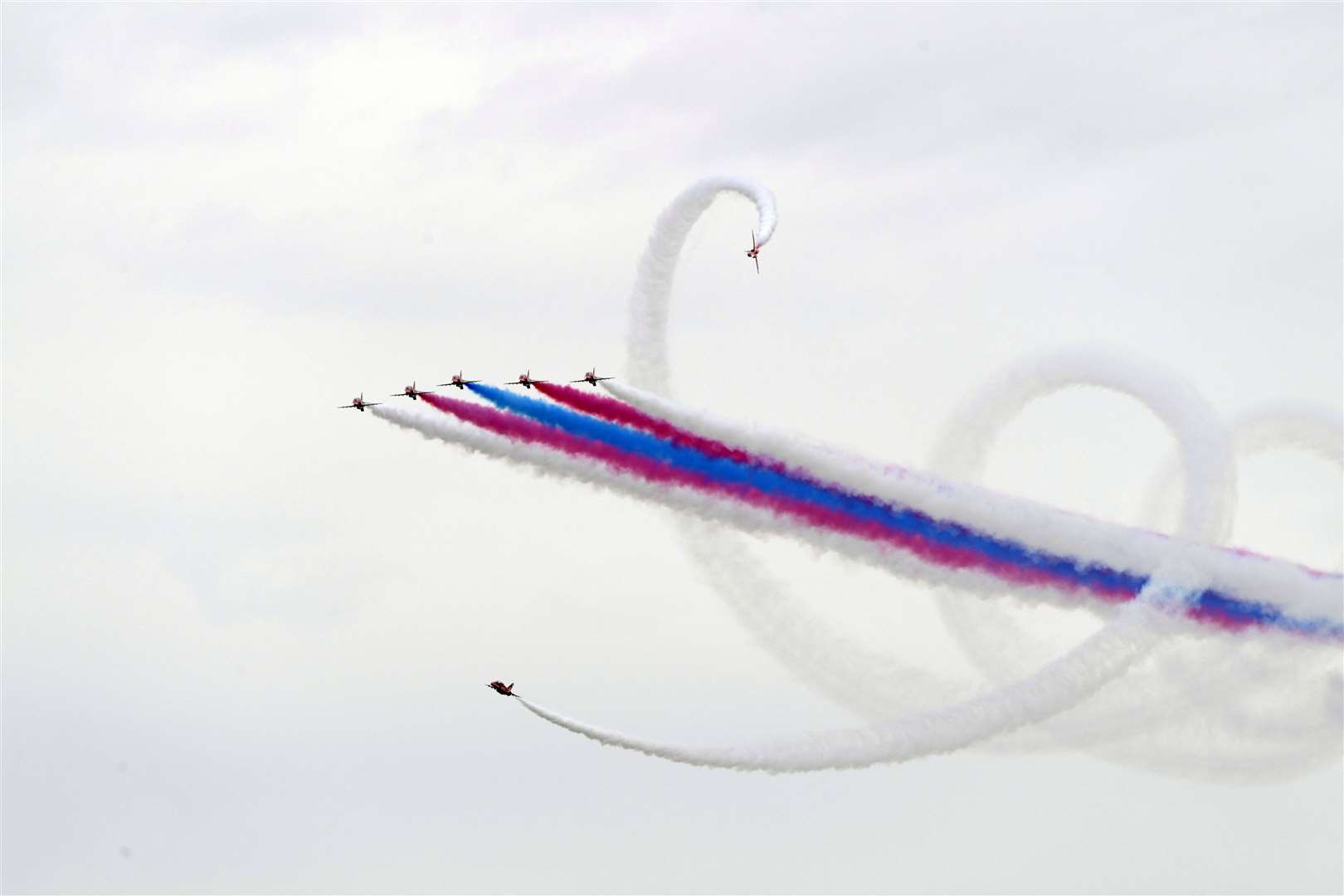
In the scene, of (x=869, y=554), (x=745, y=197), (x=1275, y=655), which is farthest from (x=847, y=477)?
(x=1275, y=655)

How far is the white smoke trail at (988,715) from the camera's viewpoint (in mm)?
93062

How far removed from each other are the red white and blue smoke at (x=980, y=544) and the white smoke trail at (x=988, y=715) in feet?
0.18

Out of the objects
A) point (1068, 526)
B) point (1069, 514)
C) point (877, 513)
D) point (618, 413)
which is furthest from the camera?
point (1069, 514)

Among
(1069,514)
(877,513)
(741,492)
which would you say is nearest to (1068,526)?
(1069,514)

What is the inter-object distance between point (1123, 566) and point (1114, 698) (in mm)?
5921

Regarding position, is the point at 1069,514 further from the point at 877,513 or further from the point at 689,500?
the point at 689,500

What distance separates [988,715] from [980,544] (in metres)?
5.13

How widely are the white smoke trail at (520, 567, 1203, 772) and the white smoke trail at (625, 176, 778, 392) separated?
11195mm

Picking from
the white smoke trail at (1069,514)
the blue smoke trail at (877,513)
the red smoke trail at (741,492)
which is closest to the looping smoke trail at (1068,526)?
the white smoke trail at (1069,514)

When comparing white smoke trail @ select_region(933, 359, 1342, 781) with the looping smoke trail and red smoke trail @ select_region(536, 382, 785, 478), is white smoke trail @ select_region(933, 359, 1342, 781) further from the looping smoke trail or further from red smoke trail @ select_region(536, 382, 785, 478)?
red smoke trail @ select_region(536, 382, 785, 478)

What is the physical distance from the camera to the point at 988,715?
9544 cm

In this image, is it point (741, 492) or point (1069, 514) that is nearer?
point (741, 492)

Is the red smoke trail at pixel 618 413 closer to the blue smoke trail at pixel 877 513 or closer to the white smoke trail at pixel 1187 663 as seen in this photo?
the blue smoke trail at pixel 877 513

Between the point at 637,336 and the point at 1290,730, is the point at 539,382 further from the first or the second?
the point at 1290,730
